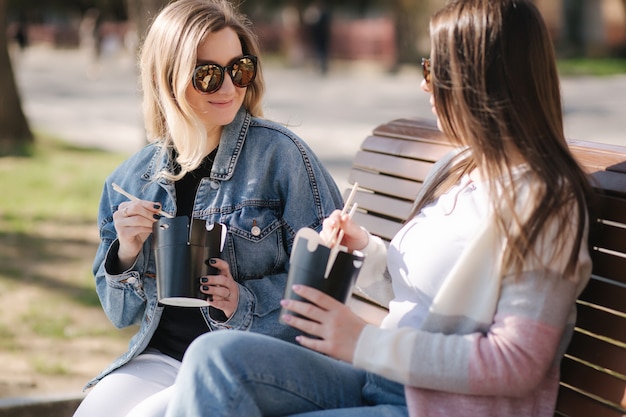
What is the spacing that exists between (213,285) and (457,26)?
0.89 m

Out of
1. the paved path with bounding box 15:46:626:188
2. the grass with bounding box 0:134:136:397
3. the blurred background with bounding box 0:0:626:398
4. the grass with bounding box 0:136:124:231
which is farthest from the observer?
the paved path with bounding box 15:46:626:188

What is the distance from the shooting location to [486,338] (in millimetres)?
1844

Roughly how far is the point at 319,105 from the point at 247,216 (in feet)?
47.0

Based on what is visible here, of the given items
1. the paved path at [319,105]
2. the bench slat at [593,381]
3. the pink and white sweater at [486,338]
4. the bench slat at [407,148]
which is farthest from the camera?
the paved path at [319,105]

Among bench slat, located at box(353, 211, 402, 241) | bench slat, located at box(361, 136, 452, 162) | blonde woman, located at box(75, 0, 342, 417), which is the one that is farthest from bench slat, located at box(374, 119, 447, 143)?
blonde woman, located at box(75, 0, 342, 417)

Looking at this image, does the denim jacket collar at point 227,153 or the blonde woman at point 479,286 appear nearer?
the blonde woman at point 479,286

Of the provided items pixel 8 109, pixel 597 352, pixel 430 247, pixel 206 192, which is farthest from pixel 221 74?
pixel 8 109

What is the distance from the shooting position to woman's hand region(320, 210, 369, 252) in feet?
7.02

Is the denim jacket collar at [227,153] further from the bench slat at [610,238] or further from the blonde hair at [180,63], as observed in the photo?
the bench slat at [610,238]

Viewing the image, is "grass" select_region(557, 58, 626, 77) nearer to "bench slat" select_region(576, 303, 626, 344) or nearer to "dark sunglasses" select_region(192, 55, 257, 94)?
"dark sunglasses" select_region(192, 55, 257, 94)

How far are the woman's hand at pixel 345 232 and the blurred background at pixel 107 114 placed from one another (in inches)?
22.3

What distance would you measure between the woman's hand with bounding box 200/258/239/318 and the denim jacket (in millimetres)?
83

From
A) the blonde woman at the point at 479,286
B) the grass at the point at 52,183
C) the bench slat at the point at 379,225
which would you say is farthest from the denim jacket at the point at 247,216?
the grass at the point at 52,183

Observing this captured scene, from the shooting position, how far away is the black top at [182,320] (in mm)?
2609
